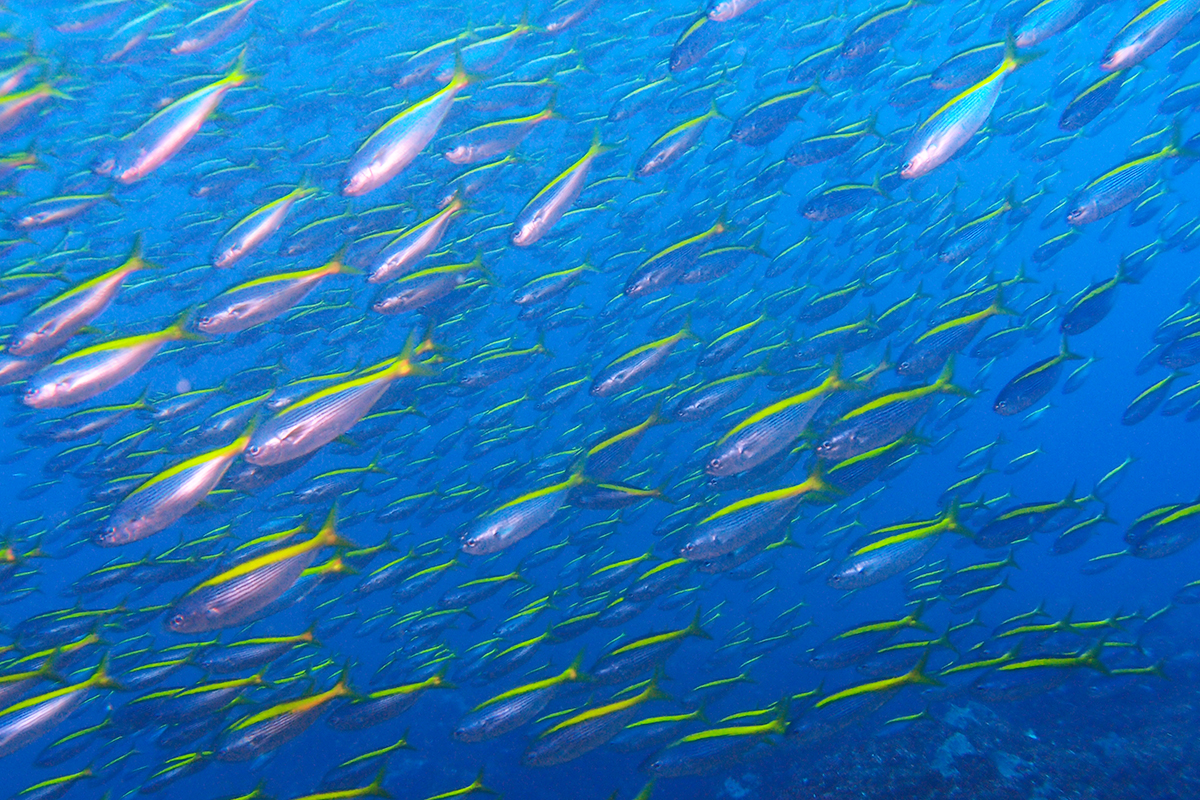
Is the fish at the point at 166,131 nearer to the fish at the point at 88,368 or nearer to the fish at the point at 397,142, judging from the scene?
the fish at the point at 397,142

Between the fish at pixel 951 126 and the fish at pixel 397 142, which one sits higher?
the fish at pixel 397 142

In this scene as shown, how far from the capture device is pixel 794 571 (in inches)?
808

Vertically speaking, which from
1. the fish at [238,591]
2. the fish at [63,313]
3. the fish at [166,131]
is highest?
the fish at [166,131]

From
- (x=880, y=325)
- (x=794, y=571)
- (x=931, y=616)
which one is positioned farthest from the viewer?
(x=794, y=571)

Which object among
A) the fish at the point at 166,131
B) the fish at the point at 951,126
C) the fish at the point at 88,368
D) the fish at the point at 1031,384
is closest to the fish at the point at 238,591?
the fish at the point at 88,368

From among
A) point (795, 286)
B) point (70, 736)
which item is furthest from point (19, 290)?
point (795, 286)

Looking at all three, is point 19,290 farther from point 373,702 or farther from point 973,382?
point 973,382

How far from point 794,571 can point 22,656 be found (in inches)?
786

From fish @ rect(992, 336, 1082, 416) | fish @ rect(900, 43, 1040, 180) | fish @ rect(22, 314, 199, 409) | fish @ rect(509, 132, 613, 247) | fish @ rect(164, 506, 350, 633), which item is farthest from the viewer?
fish @ rect(992, 336, 1082, 416)

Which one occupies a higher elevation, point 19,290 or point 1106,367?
point 19,290

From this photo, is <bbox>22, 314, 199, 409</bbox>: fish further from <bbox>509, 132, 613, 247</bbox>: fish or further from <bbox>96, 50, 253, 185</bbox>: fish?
<bbox>509, 132, 613, 247</bbox>: fish

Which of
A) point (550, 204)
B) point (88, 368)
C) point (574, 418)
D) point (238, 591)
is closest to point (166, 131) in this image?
point (88, 368)

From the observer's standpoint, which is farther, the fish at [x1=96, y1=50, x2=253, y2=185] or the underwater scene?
the underwater scene

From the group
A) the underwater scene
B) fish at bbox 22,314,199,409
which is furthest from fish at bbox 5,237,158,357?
fish at bbox 22,314,199,409
